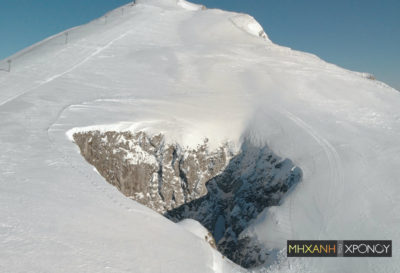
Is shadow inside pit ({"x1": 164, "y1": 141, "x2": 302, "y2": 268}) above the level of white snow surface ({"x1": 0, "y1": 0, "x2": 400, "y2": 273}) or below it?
below

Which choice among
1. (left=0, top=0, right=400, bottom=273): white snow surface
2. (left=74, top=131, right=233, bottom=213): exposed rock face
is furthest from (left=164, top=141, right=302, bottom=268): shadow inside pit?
(left=0, top=0, right=400, bottom=273): white snow surface

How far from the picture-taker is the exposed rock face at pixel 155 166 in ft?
38.6

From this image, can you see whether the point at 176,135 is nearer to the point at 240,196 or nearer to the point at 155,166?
the point at 155,166

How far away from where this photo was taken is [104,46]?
21.1m

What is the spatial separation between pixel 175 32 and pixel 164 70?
8.83 meters

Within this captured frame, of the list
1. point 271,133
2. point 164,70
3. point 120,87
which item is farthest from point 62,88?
point 271,133

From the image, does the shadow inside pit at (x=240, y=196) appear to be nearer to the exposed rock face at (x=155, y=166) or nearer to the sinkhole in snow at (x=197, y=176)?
the sinkhole in snow at (x=197, y=176)

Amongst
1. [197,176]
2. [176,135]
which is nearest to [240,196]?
[197,176]

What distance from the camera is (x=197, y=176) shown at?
1352 centimetres

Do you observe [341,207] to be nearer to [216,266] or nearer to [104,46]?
[216,266]

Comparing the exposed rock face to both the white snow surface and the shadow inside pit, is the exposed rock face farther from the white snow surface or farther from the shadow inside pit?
the white snow surface

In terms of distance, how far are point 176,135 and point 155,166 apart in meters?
1.56

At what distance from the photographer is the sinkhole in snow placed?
1146cm

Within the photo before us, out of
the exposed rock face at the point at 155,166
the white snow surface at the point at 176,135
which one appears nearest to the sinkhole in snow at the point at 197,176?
the exposed rock face at the point at 155,166
